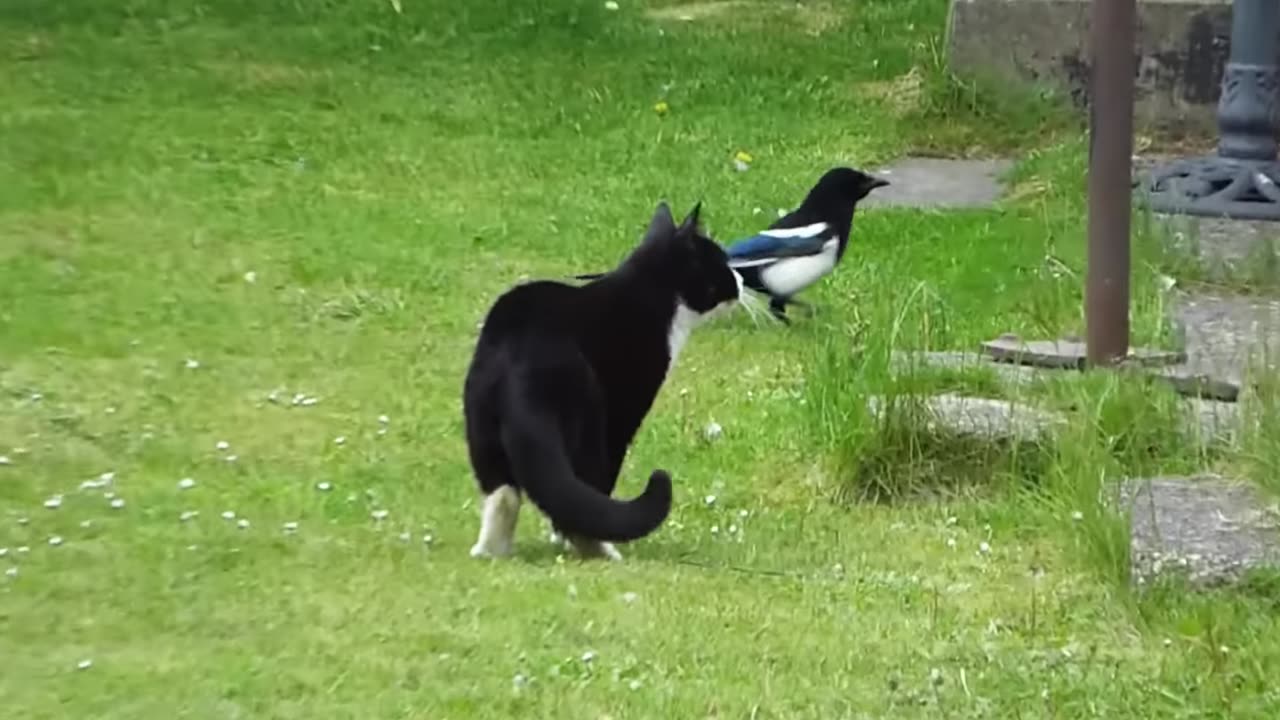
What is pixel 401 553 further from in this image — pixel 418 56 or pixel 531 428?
pixel 418 56

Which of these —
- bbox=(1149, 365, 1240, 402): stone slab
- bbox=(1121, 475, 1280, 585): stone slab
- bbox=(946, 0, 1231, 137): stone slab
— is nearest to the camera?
bbox=(1121, 475, 1280, 585): stone slab

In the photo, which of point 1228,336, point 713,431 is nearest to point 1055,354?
point 1228,336

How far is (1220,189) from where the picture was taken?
31.7 ft

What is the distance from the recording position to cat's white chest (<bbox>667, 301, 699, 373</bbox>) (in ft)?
20.9

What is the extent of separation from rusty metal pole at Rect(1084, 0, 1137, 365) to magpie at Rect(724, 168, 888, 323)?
186 cm

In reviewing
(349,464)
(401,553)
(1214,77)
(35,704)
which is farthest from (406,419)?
(1214,77)

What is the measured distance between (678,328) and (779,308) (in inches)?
98.8

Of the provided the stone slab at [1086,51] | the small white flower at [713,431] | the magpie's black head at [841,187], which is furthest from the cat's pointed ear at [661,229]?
the stone slab at [1086,51]

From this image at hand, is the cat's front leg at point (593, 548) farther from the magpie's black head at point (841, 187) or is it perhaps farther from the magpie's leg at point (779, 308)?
the magpie's black head at point (841, 187)

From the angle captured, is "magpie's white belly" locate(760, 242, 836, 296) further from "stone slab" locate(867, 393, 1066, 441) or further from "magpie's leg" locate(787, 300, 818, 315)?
"stone slab" locate(867, 393, 1066, 441)

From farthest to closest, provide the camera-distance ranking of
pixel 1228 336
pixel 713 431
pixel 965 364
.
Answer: pixel 1228 336 → pixel 713 431 → pixel 965 364

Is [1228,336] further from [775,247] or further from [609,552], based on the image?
[609,552]

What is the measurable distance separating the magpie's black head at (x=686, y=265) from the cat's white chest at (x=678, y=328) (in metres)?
0.02

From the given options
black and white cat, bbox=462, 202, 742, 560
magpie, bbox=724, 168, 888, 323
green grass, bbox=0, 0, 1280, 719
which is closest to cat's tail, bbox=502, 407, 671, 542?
black and white cat, bbox=462, 202, 742, 560
